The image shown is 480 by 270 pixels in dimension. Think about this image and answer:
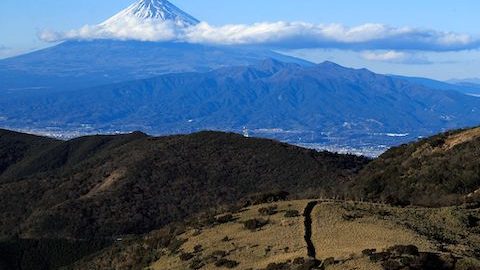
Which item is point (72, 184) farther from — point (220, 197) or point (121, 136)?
point (121, 136)

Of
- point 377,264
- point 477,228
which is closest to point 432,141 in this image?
point 477,228

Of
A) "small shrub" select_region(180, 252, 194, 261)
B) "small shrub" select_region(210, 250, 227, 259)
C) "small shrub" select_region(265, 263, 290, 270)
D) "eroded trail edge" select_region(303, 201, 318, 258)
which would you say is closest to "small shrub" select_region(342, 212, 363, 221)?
"eroded trail edge" select_region(303, 201, 318, 258)

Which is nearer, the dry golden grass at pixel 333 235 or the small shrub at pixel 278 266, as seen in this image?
the small shrub at pixel 278 266

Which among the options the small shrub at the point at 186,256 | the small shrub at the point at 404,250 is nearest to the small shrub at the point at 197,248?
the small shrub at the point at 186,256

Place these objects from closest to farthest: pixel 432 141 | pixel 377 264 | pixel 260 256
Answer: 1. pixel 377 264
2. pixel 260 256
3. pixel 432 141

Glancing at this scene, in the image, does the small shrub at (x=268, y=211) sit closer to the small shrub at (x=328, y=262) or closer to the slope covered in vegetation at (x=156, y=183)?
the small shrub at (x=328, y=262)

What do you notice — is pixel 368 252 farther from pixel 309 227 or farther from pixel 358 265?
pixel 309 227

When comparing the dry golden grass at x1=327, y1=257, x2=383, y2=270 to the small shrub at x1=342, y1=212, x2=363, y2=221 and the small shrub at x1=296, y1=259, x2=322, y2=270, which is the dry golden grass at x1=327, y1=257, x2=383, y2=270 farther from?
the small shrub at x1=342, y1=212, x2=363, y2=221
